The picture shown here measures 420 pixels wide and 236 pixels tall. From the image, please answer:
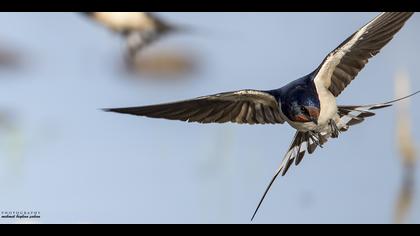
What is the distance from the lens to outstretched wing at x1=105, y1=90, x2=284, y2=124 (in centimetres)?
349

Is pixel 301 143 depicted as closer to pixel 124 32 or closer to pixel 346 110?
pixel 346 110

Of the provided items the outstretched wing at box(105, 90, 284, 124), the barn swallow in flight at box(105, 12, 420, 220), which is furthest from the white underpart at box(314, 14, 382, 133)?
the outstretched wing at box(105, 90, 284, 124)

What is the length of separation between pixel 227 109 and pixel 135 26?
0.73 meters

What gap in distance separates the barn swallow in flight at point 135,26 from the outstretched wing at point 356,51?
658 millimetres

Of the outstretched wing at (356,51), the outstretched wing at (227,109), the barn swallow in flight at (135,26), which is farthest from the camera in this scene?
the barn swallow in flight at (135,26)

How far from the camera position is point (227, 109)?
12.0ft

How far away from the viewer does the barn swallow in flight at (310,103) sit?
351cm

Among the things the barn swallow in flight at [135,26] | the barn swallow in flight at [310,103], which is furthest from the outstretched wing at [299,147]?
the barn swallow in flight at [135,26]

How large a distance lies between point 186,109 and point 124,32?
0.81m

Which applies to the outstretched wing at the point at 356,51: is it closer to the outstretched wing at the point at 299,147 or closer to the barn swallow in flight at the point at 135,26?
the outstretched wing at the point at 299,147

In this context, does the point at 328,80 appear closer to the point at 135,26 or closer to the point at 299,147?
the point at 299,147

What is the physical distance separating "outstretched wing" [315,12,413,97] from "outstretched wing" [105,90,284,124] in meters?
0.17

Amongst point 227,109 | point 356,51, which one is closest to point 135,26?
point 227,109
